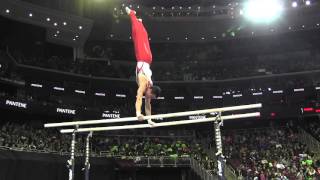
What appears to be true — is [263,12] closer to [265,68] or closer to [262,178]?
[265,68]

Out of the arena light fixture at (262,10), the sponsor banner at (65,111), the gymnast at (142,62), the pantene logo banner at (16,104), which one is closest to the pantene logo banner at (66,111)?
the sponsor banner at (65,111)

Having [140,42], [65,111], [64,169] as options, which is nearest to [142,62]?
[140,42]

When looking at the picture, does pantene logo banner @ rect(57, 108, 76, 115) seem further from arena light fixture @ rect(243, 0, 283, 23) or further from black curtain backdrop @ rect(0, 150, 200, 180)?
arena light fixture @ rect(243, 0, 283, 23)

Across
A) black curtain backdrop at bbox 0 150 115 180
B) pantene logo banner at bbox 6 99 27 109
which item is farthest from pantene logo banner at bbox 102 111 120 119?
pantene logo banner at bbox 6 99 27 109

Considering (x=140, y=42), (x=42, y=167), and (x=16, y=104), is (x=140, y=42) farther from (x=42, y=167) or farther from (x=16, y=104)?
(x=16, y=104)

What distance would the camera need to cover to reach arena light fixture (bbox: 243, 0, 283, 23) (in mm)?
29567

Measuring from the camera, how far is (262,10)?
29.8 metres

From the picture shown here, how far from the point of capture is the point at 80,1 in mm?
27594

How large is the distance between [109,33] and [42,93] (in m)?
8.10

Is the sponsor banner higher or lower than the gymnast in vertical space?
higher

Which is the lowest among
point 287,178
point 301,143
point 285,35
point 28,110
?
point 287,178

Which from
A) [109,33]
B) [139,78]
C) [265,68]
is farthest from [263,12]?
[139,78]

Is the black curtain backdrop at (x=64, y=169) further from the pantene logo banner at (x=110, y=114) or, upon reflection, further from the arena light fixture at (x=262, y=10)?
the arena light fixture at (x=262, y=10)

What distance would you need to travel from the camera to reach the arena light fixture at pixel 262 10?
29.6 meters
